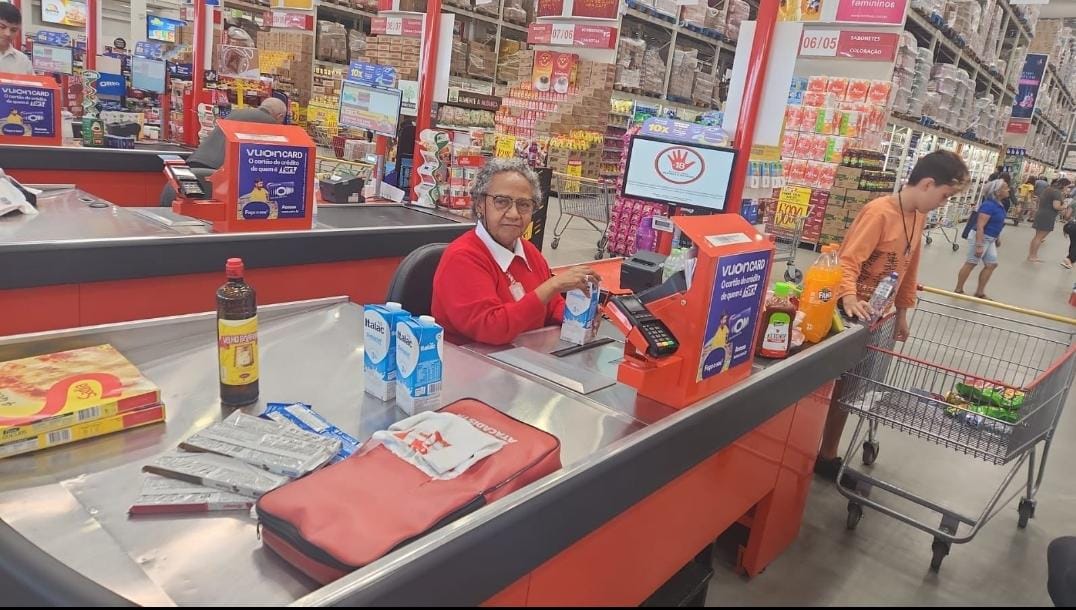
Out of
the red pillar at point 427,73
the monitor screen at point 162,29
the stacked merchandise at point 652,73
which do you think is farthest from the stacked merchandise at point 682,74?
the red pillar at point 427,73

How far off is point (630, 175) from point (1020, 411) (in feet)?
5.86

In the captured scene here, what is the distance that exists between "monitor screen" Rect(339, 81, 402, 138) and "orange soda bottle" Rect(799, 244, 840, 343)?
2.93m

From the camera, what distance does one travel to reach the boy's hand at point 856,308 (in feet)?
9.69

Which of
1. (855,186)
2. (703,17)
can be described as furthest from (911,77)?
(703,17)

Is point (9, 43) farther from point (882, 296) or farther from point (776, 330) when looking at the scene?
point (882, 296)

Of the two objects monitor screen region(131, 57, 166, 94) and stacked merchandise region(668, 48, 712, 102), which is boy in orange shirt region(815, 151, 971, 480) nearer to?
monitor screen region(131, 57, 166, 94)

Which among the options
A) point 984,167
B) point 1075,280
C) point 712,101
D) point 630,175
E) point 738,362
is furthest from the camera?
point 984,167

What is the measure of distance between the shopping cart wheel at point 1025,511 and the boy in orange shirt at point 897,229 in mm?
1042

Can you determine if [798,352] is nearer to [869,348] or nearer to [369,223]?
[869,348]

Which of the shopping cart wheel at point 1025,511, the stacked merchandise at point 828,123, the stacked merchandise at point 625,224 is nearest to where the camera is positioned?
the shopping cart wheel at point 1025,511

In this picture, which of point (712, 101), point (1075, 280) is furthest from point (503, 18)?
point (1075, 280)

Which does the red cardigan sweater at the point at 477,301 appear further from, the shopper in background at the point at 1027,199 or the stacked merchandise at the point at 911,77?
the shopper in background at the point at 1027,199

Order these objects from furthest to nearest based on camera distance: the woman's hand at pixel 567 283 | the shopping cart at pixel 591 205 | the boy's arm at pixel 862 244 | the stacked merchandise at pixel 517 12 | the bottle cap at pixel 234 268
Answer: the stacked merchandise at pixel 517 12
the shopping cart at pixel 591 205
the boy's arm at pixel 862 244
the woman's hand at pixel 567 283
the bottle cap at pixel 234 268

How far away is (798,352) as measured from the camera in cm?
246
